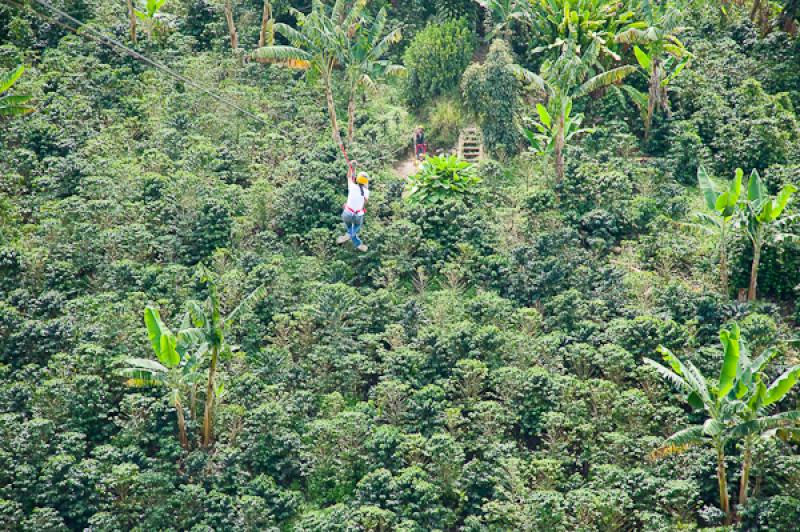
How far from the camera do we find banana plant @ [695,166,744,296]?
73.9ft

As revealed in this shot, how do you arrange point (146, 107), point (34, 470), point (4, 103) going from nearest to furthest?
point (34, 470)
point (4, 103)
point (146, 107)

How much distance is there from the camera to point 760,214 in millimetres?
22359

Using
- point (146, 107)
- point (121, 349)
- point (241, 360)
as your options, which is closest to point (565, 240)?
point (241, 360)

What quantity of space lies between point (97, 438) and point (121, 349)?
172cm

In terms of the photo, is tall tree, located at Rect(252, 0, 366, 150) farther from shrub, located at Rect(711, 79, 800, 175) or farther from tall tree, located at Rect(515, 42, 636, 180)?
shrub, located at Rect(711, 79, 800, 175)

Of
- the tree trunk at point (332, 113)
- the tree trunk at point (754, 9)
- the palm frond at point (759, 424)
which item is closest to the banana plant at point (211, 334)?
the tree trunk at point (332, 113)

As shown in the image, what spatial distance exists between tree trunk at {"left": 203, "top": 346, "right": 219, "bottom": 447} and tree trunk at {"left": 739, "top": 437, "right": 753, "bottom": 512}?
329 inches

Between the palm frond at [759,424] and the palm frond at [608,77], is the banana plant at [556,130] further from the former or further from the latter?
the palm frond at [759,424]

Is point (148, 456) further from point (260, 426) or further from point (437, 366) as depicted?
point (437, 366)

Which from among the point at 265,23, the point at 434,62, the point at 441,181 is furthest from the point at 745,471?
the point at 265,23

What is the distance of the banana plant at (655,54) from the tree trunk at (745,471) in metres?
10.9

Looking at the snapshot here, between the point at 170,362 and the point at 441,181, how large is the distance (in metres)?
7.95

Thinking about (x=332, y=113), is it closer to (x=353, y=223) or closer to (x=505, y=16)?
(x=353, y=223)

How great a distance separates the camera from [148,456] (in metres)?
21.4
